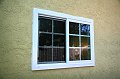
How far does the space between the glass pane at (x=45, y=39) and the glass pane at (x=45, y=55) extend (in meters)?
0.19

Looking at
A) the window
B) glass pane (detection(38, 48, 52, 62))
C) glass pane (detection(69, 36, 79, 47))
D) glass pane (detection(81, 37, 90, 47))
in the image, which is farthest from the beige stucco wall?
Answer: glass pane (detection(69, 36, 79, 47))

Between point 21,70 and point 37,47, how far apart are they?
851 mm

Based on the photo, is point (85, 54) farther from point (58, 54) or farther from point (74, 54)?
point (58, 54)

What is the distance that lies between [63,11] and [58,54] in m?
1.51

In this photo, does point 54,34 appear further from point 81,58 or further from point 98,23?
point 98,23

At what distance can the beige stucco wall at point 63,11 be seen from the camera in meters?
5.03

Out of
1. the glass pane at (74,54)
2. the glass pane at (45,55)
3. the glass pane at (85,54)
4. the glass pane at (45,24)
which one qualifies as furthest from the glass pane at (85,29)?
the glass pane at (45,55)

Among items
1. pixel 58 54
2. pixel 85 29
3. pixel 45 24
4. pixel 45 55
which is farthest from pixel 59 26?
pixel 85 29

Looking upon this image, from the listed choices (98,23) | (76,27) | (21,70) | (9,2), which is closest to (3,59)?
(21,70)

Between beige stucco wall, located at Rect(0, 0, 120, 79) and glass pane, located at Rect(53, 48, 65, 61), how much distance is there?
40 centimetres

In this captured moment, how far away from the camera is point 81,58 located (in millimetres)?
6969

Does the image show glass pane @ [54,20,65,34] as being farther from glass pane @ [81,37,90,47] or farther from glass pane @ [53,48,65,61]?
glass pane @ [81,37,90,47]

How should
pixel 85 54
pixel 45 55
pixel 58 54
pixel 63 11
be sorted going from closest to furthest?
pixel 45 55
pixel 58 54
pixel 63 11
pixel 85 54

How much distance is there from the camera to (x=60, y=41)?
632 centimetres
